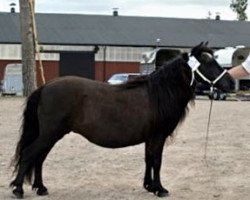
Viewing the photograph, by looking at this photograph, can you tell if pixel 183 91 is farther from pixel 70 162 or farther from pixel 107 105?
pixel 70 162

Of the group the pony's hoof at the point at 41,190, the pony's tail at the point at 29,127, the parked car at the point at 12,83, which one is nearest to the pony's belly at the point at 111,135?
the pony's tail at the point at 29,127

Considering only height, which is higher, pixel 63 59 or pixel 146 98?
pixel 146 98

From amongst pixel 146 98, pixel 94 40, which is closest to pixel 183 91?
pixel 146 98

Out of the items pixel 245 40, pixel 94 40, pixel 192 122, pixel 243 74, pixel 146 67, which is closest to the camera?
pixel 243 74

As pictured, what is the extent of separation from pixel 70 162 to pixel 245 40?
192ft

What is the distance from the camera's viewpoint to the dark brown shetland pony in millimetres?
8164

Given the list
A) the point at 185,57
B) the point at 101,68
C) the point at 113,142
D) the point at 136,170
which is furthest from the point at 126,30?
the point at 113,142

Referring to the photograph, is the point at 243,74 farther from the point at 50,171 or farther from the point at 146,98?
the point at 50,171

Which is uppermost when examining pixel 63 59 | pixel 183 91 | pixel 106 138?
pixel 183 91

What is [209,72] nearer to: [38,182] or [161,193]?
[161,193]

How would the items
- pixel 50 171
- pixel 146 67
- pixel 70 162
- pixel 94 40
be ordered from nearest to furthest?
1. pixel 50 171
2. pixel 70 162
3. pixel 146 67
4. pixel 94 40

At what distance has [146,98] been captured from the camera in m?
8.35

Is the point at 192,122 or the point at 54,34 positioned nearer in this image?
the point at 192,122

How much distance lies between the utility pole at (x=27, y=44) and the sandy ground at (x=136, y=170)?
8.85 m
